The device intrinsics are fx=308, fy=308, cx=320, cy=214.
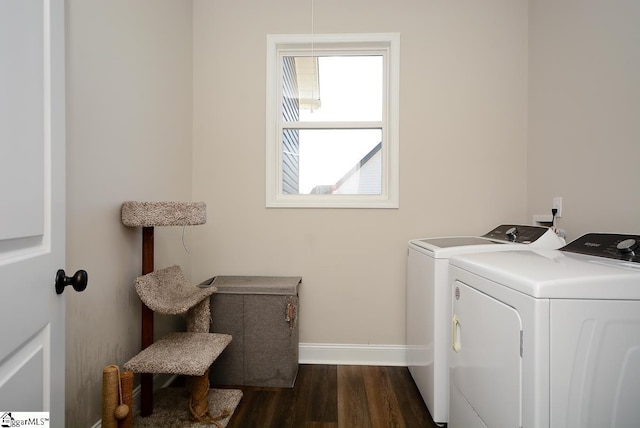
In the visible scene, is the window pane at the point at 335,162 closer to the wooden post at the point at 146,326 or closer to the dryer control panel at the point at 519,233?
the dryer control panel at the point at 519,233

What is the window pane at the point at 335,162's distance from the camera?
7.36 ft

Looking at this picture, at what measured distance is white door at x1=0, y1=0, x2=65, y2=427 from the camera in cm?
61

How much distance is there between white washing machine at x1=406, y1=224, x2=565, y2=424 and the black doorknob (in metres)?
1.34

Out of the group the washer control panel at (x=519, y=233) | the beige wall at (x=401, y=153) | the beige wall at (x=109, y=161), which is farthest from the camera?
the beige wall at (x=401, y=153)

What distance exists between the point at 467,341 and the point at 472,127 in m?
1.47

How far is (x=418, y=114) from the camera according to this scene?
210 centimetres

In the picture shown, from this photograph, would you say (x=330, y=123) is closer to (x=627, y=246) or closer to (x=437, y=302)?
(x=437, y=302)

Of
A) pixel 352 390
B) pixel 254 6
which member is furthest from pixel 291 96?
pixel 352 390

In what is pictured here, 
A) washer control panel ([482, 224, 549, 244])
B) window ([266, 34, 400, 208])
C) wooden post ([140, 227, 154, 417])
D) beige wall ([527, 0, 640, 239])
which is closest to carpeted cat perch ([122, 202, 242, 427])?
wooden post ([140, 227, 154, 417])

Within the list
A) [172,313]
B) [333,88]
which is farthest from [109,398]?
[333,88]

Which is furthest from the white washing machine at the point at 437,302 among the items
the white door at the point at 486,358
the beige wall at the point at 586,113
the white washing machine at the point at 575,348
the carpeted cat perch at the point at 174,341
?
the carpeted cat perch at the point at 174,341

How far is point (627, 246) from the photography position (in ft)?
3.61

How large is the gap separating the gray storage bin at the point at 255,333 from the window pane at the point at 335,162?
2.65 feet

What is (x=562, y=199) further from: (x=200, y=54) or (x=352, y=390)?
(x=200, y=54)
